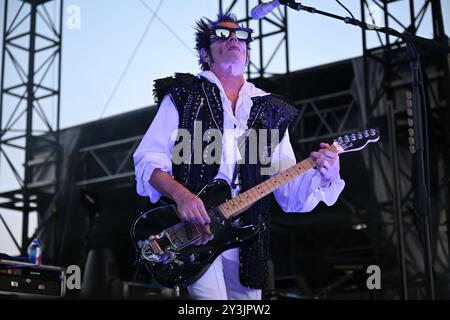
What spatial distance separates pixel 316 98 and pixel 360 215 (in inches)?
54.7

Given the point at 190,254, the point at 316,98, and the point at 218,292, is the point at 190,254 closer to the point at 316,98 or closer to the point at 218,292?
the point at 218,292

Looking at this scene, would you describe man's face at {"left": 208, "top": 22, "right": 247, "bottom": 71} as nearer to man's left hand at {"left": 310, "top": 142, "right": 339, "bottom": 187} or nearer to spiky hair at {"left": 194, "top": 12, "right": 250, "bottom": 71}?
spiky hair at {"left": 194, "top": 12, "right": 250, "bottom": 71}

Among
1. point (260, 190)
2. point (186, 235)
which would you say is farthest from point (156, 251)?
point (260, 190)

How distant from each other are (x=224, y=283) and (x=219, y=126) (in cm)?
65

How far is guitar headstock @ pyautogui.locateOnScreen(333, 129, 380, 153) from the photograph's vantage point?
330 cm

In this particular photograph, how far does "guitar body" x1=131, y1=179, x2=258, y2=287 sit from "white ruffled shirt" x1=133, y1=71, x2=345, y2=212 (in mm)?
80

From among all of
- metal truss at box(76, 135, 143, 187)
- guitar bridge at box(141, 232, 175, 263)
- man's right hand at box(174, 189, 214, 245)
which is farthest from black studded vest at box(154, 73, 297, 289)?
metal truss at box(76, 135, 143, 187)

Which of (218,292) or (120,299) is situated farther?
(218,292)

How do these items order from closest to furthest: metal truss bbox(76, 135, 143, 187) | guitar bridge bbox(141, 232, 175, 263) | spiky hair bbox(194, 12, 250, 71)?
1. guitar bridge bbox(141, 232, 175, 263)
2. spiky hair bbox(194, 12, 250, 71)
3. metal truss bbox(76, 135, 143, 187)

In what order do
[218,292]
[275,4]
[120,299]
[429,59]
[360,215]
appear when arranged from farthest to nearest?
[360,215], [429,59], [275,4], [218,292], [120,299]

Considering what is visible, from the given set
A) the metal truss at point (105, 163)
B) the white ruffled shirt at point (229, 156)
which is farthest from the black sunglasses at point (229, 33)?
the metal truss at point (105, 163)
